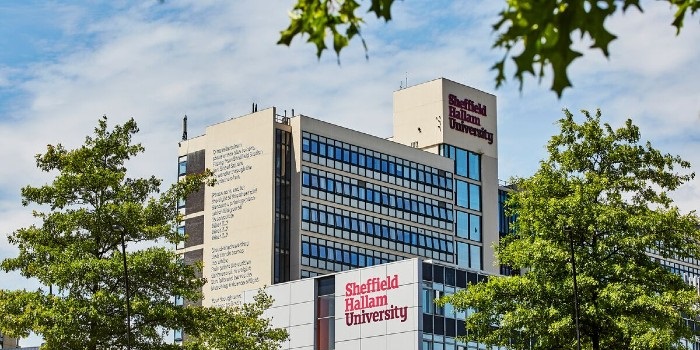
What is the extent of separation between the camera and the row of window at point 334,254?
11375 centimetres

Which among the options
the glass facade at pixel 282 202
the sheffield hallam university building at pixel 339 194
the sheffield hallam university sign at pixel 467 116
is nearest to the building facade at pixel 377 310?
the sheffield hallam university building at pixel 339 194

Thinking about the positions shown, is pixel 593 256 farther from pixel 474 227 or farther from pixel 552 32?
pixel 474 227

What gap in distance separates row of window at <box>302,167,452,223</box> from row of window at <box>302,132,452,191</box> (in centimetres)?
145

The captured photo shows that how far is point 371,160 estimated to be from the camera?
11900 centimetres

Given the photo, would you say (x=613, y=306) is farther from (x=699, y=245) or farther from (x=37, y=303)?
(x=37, y=303)

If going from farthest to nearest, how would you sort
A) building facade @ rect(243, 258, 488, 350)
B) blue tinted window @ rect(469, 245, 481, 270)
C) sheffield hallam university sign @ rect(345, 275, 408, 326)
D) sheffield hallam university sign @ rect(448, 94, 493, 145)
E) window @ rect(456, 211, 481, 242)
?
blue tinted window @ rect(469, 245, 481, 270), window @ rect(456, 211, 481, 242), sheffield hallam university sign @ rect(448, 94, 493, 145), sheffield hallam university sign @ rect(345, 275, 408, 326), building facade @ rect(243, 258, 488, 350)

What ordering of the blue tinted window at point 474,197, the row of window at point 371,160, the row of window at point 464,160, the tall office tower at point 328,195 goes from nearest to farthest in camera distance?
the tall office tower at point 328,195 → the row of window at point 371,160 → the row of window at point 464,160 → the blue tinted window at point 474,197

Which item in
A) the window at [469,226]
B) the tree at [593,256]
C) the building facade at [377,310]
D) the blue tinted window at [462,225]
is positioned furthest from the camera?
the window at [469,226]

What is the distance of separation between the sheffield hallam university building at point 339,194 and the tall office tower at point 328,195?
108mm

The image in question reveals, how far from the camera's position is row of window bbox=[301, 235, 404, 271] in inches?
4478

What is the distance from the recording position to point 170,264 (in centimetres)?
4178

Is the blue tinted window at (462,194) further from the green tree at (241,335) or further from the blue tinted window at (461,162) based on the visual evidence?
the green tree at (241,335)

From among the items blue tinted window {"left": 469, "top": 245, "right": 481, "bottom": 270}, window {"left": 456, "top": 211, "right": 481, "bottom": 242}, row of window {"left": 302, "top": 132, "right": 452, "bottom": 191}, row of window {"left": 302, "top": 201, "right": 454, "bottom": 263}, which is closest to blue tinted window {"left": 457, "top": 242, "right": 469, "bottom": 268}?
blue tinted window {"left": 469, "top": 245, "right": 481, "bottom": 270}

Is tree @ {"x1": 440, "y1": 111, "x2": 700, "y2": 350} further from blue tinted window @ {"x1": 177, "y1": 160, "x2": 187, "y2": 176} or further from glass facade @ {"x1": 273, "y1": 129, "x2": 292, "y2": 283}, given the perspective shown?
blue tinted window @ {"x1": 177, "y1": 160, "x2": 187, "y2": 176}
